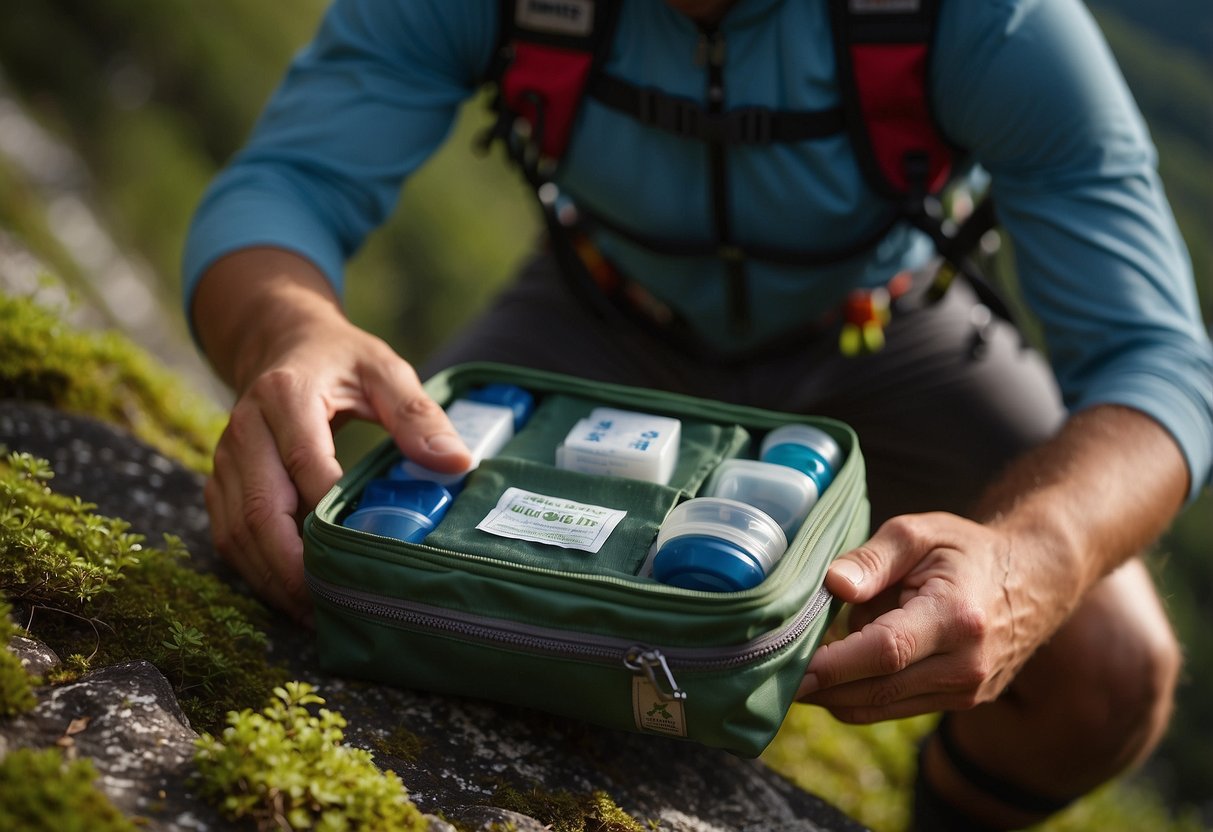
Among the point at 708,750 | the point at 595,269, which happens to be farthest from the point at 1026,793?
the point at 595,269

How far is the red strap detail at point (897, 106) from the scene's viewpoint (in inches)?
99.0

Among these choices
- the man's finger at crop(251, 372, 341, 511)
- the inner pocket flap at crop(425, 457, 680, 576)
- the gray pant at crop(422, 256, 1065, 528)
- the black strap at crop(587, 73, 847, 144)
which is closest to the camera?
the inner pocket flap at crop(425, 457, 680, 576)

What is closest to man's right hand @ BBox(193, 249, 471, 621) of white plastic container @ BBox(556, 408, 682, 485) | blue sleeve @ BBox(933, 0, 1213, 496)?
white plastic container @ BBox(556, 408, 682, 485)

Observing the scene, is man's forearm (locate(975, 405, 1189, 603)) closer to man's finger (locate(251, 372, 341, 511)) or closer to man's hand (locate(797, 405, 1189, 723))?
man's hand (locate(797, 405, 1189, 723))

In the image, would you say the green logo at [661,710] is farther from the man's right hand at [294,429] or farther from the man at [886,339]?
the man's right hand at [294,429]

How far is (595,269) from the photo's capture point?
3400mm

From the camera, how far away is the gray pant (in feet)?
10.4

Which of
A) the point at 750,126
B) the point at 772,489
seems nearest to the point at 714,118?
the point at 750,126

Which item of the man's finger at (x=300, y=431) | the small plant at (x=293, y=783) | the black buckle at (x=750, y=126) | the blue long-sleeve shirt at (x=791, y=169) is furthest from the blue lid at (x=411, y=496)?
the black buckle at (x=750, y=126)

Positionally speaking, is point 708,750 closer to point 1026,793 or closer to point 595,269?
point 1026,793

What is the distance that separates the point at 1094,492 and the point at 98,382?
107 inches

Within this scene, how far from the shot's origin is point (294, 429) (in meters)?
2.08

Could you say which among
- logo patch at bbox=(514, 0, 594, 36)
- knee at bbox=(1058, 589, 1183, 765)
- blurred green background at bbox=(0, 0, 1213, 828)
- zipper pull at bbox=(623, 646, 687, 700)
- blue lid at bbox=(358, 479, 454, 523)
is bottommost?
blurred green background at bbox=(0, 0, 1213, 828)

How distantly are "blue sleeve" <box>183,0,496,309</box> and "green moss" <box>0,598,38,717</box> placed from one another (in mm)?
1380
